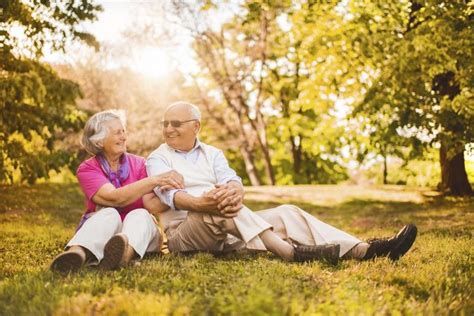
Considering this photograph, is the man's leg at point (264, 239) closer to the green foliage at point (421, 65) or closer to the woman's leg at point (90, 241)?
the woman's leg at point (90, 241)

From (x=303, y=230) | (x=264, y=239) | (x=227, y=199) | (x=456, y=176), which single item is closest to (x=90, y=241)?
(x=227, y=199)

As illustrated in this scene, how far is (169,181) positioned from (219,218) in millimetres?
557

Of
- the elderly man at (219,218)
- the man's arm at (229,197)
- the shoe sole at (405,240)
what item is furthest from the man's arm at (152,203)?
the shoe sole at (405,240)

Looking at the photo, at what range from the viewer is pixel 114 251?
4508mm

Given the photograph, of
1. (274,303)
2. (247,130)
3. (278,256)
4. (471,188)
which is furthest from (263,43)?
(274,303)

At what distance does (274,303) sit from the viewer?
342 cm

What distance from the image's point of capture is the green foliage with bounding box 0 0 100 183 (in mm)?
10523

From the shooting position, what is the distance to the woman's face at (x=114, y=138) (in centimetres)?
545

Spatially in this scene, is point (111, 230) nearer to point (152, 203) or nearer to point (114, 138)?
point (152, 203)

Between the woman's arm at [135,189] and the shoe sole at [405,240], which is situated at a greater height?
the woman's arm at [135,189]

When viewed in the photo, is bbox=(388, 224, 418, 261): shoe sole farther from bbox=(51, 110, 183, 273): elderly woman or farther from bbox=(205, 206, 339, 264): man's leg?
bbox=(51, 110, 183, 273): elderly woman

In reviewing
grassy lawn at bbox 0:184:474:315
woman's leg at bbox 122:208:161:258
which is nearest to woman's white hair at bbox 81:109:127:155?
woman's leg at bbox 122:208:161:258

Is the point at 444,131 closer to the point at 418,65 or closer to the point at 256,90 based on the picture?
the point at 418,65

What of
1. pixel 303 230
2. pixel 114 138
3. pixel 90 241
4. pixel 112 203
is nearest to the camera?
pixel 90 241
